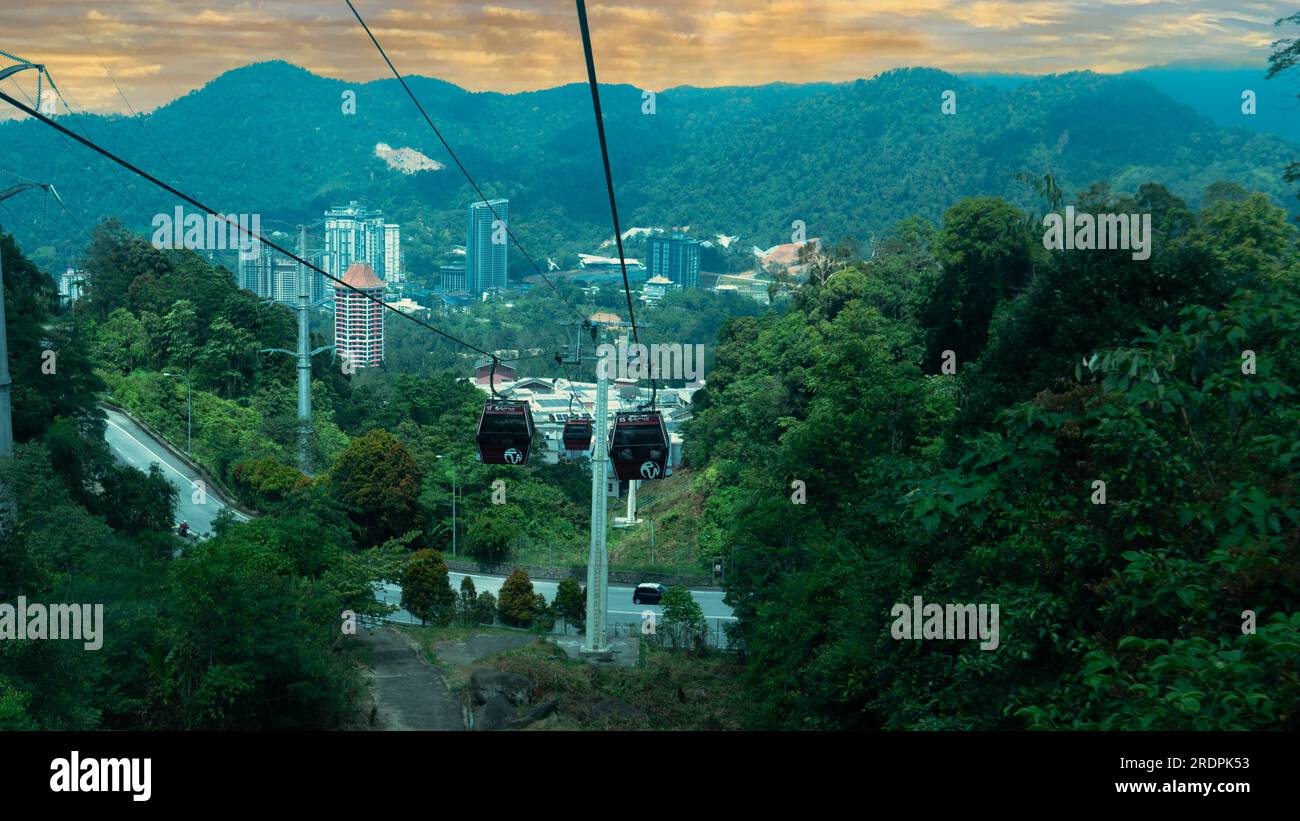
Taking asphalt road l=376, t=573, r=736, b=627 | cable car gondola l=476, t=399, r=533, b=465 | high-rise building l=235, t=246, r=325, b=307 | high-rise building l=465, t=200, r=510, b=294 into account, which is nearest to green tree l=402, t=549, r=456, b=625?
asphalt road l=376, t=573, r=736, b=627

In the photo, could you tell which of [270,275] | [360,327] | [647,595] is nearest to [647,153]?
[270,275]

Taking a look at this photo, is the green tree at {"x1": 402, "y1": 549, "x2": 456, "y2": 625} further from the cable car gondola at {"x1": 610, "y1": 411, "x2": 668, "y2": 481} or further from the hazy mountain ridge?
the hazy mountain ridge

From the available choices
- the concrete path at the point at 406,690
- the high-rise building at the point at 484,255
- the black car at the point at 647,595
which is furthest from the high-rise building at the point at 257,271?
the concrete path at the point at 406,690

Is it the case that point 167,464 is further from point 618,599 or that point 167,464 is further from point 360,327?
point 360,327

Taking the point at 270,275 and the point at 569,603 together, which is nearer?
the point at 569,603

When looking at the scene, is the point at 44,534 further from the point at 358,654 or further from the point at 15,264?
the point at 15,264

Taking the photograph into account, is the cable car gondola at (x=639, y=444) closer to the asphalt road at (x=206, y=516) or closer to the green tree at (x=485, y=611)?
the green tree at (x=485, y=611)
